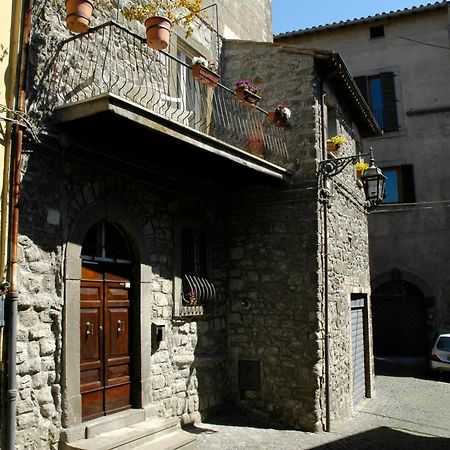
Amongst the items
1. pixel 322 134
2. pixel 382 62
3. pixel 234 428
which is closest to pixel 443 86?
pixel 382 62

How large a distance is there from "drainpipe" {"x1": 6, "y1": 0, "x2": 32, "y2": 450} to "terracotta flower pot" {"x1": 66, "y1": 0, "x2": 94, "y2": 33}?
401 mm

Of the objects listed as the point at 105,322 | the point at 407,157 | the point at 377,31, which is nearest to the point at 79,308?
the point at 105,322

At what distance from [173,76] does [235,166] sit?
5.52 ft

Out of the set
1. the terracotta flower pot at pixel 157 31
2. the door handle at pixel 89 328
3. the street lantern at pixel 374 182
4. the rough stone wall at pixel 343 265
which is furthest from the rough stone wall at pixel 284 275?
the terracotta flower pot at pixel 157 31

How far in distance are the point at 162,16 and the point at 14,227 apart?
319 cm

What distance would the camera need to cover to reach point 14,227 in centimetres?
528

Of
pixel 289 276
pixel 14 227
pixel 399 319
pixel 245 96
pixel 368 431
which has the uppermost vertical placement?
pixel 245 96

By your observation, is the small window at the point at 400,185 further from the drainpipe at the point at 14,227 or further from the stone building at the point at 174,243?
the drainpipe at the point at 14,227

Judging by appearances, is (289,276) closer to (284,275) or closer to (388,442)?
(284,275)

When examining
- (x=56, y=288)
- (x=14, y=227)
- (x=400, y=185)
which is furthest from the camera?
(x=400, y=185)

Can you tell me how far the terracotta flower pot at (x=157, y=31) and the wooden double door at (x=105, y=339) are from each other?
2.71m

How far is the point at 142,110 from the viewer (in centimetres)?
588

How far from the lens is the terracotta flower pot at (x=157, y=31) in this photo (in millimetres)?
6110

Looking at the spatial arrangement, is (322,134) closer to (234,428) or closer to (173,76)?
(173,76)
